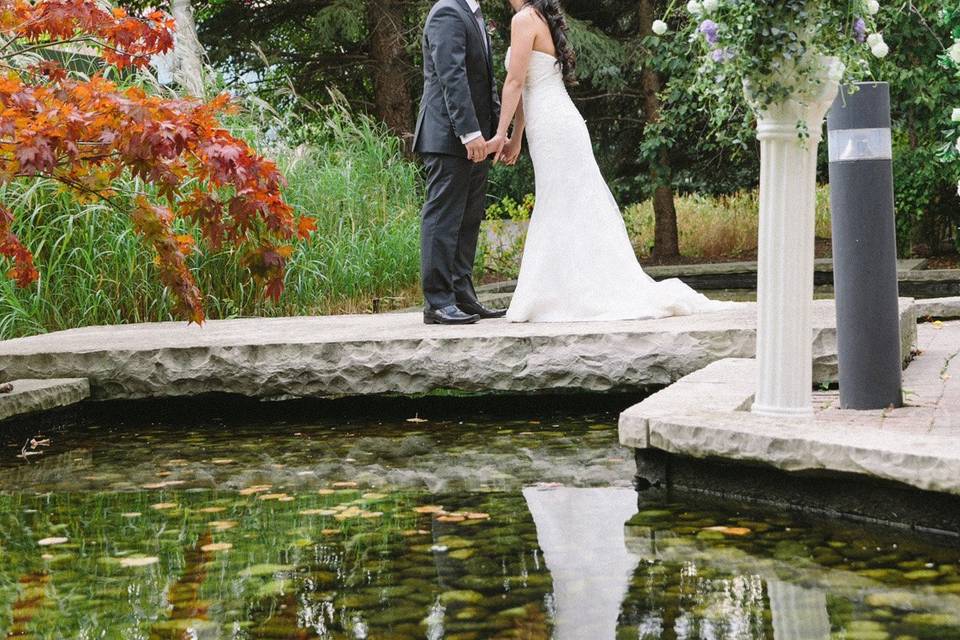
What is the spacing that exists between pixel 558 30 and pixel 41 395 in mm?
3247

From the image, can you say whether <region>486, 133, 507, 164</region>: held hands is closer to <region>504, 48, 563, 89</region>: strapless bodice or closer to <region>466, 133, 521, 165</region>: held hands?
<region>466, 133, 521, 165</region>: held hands

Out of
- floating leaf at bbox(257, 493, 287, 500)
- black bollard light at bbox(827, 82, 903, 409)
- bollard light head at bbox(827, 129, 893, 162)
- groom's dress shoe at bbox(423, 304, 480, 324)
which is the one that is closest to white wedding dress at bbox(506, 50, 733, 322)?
groom's dress shoe at bbox(423, 304, 480, 324)

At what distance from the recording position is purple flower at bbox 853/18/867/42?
3.50m

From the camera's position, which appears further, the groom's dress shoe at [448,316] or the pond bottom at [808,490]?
the groom's dress shoe at [448,316]

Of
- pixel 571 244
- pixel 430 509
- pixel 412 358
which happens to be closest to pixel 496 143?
pixel 571 244

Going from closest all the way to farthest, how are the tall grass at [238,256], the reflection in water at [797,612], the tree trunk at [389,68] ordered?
the reflection in water at [797,612]
the tall grass at [238,256]
the tree trunk at [389,68]

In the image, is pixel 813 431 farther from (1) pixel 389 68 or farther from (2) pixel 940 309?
(1) pixel 389 68

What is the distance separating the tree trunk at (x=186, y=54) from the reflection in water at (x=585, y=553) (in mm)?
5916

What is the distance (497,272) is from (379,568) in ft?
32.6

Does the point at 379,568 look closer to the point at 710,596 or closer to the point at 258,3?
the point at 710,596

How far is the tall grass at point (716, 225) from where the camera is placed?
1645 cm

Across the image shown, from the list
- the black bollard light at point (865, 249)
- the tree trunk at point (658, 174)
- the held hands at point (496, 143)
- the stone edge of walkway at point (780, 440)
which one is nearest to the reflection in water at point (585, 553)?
the stone edge of walkway at point (780, 440)

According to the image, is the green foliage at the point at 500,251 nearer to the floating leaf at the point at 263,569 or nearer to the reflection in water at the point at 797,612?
the floating leaf at the point at 263,569

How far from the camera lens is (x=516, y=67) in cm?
626
